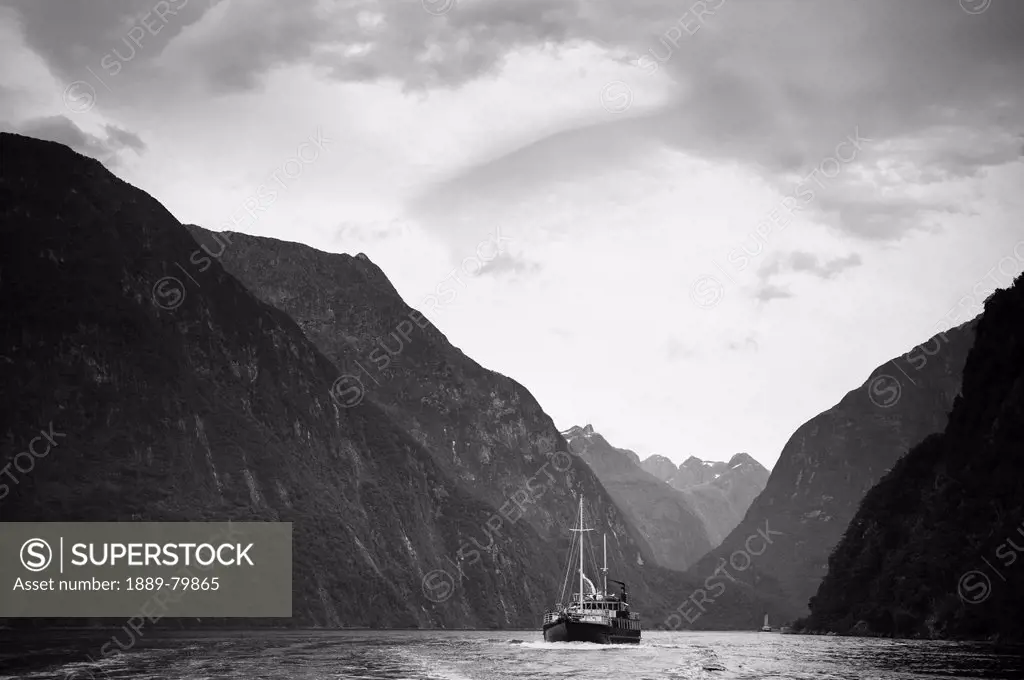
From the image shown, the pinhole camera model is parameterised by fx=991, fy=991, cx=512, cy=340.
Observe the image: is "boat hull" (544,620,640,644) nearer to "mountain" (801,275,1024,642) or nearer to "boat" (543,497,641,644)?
"boat" (543,497,641,644)

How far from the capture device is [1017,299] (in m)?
187

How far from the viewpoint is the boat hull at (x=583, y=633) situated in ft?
507

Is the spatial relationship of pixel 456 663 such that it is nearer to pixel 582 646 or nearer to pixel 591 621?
pixel 591 621

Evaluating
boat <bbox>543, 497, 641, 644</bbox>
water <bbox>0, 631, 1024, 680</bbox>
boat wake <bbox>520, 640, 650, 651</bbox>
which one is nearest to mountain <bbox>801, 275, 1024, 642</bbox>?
water <bbox>0, 631, 1024, 680</bbox>

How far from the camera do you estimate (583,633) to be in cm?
15575

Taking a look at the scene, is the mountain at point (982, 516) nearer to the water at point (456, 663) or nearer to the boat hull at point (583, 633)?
the water at point (456, 663)

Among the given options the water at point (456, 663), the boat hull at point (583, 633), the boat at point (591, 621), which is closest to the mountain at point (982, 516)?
the water at point (456, 663)

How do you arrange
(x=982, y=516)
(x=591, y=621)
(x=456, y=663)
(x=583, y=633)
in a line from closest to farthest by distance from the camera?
(x=456, y=663) → (x=591, y=621) → (x=583, y=633) → (x=982, y=516)

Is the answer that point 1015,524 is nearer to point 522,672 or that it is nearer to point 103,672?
point 522,672

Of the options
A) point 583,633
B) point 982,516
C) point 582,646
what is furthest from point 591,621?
point 982,516

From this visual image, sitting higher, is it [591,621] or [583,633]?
[591,621]

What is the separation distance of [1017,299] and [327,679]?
6159 inches

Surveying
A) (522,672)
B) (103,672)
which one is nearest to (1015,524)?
(522,672)

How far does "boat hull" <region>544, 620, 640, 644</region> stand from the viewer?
154 metres
